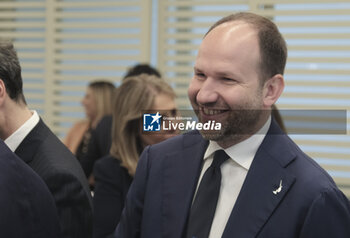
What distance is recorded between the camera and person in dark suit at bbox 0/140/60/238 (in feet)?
4.19

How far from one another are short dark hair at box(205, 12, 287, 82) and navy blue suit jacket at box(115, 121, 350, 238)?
6.6 inches

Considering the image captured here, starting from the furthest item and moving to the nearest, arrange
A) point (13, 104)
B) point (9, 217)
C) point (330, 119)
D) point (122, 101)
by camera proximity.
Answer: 1. point (122, 101)
2. point (330, 119)
3. point (13, 104)
4. point (9, 217)

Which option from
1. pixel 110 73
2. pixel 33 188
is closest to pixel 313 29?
pixel 110 73

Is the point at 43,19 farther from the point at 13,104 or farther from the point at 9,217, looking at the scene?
the point at 9,217

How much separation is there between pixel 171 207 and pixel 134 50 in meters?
3.09

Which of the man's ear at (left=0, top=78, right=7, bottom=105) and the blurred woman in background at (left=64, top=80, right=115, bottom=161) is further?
the blurred woman in background at (left=64, top=80, right=115, bottom=161)

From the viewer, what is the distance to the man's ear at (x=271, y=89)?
1.33 metres

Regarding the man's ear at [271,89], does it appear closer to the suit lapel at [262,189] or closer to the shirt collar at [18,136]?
the suit lapel at [262,189]

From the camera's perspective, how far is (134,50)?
14.0 ft

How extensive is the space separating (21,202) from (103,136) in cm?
210

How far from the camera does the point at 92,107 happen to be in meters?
4.36

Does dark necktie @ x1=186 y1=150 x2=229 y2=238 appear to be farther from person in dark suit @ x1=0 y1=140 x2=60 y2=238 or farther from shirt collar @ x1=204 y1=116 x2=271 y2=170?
person in dark suit @ x1=0 y1=140 x2=60 y2=238

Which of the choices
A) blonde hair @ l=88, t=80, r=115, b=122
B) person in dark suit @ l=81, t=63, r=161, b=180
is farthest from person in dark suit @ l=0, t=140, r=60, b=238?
blonde hair @ l=88, t=80, r=115, b=122

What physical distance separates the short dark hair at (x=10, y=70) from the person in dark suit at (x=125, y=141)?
0.71 metres
